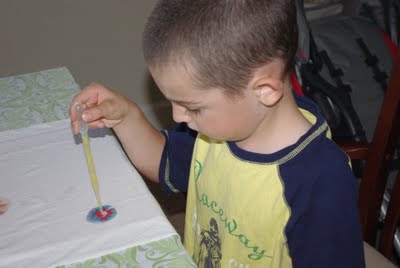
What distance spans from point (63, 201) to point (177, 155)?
296 mm

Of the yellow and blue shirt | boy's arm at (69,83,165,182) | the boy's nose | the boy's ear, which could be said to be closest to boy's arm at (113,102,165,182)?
boy's arm at (69,83,165,182)

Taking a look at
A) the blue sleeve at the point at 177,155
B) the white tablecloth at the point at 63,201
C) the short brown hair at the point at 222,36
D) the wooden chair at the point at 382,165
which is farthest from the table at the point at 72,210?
the wooden chair at the point at 382,165

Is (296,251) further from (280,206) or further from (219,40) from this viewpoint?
(219,40)

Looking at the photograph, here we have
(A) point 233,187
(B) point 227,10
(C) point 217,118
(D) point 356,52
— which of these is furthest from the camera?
(D) point 356,52

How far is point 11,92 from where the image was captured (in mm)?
1245

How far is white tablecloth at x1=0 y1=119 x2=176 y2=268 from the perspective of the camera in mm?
757

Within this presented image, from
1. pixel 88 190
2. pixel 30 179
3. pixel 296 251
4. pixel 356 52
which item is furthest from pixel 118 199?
pixel 356 52

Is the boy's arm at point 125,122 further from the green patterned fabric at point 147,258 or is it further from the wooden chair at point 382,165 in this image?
the wooden chair at point 382,165

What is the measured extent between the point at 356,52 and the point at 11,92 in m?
1.09

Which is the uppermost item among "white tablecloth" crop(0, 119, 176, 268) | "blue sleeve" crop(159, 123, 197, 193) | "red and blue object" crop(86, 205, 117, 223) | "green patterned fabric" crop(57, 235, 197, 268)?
"red and blue object" crop(86, 205, 117, 223)

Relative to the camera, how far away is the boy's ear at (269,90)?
2.51 feet

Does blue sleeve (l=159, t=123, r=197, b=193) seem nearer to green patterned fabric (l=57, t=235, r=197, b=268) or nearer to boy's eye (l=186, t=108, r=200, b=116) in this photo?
boy's eye (l=186, t=108, r=200, b=116)

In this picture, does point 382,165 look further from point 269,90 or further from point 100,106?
point 100,106

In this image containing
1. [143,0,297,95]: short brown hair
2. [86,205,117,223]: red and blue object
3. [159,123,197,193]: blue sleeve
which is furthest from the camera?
[159,123,197,193]: blue sleeve
